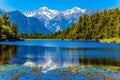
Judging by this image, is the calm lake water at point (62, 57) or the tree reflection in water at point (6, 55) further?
the tree reflection in water at point (6, 55)

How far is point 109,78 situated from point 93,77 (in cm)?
181

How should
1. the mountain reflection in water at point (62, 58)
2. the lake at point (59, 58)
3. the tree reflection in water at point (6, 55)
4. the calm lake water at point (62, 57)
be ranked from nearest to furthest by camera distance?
the lake at point (59, 58)
the mountain reflection in water at point (62, 58)
the calm lake water at point (62, 57)
the tree reflection in water at point (6, 55)

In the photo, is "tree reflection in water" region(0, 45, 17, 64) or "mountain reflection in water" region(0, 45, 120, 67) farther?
"tree reflection in water" region(0, 45, 17, 64)

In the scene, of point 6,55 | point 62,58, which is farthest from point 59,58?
point 6,55

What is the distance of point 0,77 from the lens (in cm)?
3102

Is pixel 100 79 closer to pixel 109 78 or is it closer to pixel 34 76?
pixel 109 78

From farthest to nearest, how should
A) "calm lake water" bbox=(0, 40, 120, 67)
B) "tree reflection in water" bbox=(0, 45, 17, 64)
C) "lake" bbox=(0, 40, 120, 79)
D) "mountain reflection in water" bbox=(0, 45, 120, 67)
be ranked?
"tree reflection in water" bbox=(0, 45, 17, 64) → "calm lake water" bbox=(0, 40, 120, 67) → "mountain reflection in water" bbox=(0, 45, 120, 67) → "lake" bbox=(0, 40, 120, 79)

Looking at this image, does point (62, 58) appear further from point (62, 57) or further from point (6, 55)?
point (6, 55)

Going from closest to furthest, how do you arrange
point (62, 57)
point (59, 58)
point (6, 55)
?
point (59, 58) < point (62, 57) < point (6, 55)

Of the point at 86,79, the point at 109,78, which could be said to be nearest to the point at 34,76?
the point at 86,79

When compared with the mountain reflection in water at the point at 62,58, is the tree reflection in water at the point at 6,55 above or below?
above

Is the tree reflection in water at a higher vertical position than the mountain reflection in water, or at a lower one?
higher

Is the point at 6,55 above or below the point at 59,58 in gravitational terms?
above

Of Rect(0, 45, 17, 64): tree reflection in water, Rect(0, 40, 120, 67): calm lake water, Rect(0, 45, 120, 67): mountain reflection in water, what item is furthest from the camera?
Rect(0, 45, 17, 64): tree reflection in water
